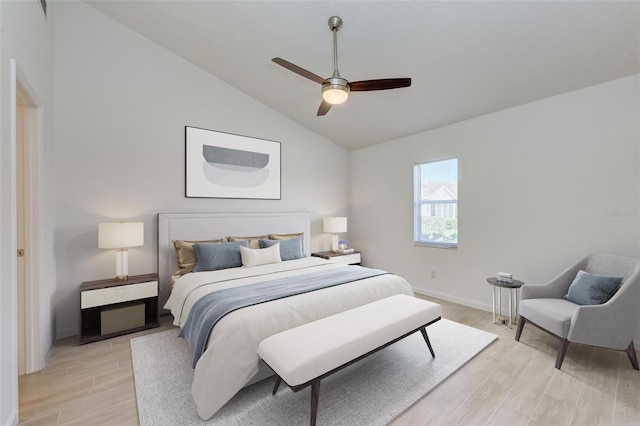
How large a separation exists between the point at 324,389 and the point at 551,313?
215 cm

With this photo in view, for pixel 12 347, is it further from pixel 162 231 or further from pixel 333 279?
pixel 333 279

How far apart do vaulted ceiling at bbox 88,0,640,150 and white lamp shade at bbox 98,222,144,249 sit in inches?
95.3

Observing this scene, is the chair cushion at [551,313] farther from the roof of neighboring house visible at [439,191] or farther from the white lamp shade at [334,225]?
the white lamp shade at [334,225]

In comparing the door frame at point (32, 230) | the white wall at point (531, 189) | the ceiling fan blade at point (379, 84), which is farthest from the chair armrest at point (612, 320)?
the door frame at point (32, 230)

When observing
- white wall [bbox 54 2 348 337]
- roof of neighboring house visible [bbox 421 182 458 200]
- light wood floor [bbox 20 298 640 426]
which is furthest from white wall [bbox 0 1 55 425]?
roof of neighboring house visible [bbox 421 182 458 200]

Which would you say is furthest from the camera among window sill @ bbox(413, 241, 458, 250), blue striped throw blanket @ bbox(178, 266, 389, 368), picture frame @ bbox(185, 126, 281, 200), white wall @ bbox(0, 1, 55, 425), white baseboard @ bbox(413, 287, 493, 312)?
window sill @ bbox(413, 241, 458, 250)

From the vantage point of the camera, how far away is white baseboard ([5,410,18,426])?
5.34 feet

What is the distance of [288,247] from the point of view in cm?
403

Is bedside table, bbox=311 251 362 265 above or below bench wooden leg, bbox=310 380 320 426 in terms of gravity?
above

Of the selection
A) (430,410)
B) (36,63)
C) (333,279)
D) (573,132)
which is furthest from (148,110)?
(573,132)

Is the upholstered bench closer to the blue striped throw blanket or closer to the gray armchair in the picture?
the blue striped throw blanket

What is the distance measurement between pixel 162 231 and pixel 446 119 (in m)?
4.19

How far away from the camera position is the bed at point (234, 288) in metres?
1.82

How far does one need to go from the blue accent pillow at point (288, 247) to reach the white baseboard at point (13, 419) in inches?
102
